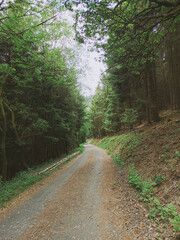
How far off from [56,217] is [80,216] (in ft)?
2.40

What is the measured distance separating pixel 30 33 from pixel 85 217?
23.1 feet

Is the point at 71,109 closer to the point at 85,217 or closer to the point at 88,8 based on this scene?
the point at 88,8

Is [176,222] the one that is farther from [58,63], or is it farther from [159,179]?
[58,63]

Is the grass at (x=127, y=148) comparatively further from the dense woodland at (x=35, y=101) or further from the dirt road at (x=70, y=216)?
the dense woodland at (x=35, y=101)

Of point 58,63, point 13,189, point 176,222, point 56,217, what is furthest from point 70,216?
point 58,63

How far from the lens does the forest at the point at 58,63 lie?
5270mm

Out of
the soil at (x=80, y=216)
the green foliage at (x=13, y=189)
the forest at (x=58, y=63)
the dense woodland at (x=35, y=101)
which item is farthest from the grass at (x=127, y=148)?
the dense woodland at (x=35, y=101)

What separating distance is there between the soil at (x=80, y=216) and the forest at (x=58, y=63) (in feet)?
15.9

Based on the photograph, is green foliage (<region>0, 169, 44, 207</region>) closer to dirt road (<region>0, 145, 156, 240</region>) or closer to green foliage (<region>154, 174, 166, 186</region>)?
dirt road (<region>0, 145, 156, 240</region>)

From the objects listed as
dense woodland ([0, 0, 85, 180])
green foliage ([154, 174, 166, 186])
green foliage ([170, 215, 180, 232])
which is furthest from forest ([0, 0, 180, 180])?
green foliage ([170, 215, 180, 232])

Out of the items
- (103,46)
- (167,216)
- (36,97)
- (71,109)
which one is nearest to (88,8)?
(103,46)

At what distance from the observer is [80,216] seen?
3818 mm

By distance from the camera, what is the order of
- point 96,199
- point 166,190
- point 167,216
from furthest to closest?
point 96,199
point 166,190
point 167,216

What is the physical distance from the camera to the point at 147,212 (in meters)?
3.64
